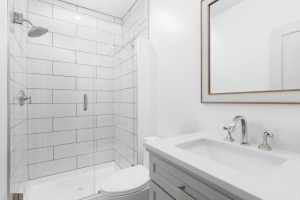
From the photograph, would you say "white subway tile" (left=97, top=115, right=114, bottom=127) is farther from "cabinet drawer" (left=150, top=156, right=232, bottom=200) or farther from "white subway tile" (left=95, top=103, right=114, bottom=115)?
"cabinet drawer" (left=150, top=156, right=232, bottom=200)

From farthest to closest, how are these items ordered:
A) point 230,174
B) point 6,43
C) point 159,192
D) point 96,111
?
point 96,111 → point 6,43 → point 159,192 → point 230,174

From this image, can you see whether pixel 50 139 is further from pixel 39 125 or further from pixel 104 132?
pixel 104 132

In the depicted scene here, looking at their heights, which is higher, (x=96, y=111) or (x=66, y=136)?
(x=96, y=111)

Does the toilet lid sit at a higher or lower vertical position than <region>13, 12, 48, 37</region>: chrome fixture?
lower

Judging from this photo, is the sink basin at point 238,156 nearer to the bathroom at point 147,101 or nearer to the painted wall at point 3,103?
the bathroom at point 147,101

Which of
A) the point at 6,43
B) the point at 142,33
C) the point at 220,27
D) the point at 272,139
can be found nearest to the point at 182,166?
the point at 272,139

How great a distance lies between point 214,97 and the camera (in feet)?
3.68

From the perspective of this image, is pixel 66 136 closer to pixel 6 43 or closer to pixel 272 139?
pixel 6 43

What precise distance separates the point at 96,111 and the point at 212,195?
1987 millimetres

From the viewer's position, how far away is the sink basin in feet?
2.43

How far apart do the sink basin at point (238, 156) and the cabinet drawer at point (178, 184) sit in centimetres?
17

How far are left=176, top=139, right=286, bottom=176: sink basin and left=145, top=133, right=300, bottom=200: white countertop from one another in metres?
0.04

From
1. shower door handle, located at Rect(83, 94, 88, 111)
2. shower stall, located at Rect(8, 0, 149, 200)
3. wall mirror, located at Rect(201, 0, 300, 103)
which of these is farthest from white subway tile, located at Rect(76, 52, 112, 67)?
wall mirror, located at Rect(201, 0, 300, 103)

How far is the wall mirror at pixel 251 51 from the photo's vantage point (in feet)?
2.65
